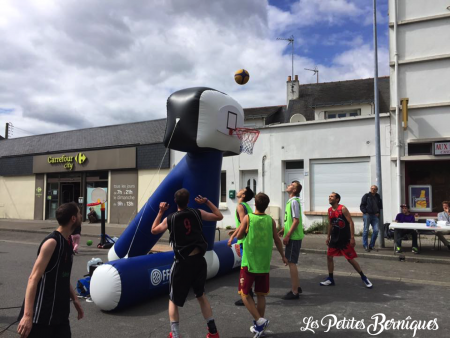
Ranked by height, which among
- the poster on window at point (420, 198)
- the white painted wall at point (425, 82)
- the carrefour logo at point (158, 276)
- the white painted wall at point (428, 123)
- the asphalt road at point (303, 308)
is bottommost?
the asphalt road at point (303, 308)

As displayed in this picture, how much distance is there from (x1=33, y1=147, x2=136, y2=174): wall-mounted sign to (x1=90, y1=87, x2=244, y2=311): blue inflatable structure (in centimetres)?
1261

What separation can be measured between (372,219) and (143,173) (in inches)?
456

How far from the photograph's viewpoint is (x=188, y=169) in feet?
21.3

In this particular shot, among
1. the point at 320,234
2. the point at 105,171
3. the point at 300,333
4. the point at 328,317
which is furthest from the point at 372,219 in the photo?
the point at 105,171

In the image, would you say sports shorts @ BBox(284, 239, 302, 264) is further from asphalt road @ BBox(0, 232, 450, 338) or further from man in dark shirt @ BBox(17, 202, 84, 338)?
man in dark shirt @ BBox(17, 202, 84, 338)

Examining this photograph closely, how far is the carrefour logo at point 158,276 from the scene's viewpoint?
5734 millimetres

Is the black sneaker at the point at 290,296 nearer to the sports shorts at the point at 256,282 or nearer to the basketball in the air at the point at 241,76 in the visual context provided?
the sports shorts at the point at 256,282

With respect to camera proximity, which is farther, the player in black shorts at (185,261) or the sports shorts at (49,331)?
the player in black shorts at (185,261)

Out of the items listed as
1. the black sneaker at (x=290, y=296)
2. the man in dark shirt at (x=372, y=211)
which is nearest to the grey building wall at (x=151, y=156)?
the man in dark shirt at (x=372, y=211)

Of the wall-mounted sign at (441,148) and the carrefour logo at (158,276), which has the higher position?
the wall-mounted sign at (441,148)

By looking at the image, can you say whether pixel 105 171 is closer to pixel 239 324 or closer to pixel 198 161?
pixel 198 161

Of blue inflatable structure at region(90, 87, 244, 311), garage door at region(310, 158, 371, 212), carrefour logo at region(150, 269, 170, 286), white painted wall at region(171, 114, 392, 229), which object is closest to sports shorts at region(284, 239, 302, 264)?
blue inflatable structure at region(90, 87, 244, 311)

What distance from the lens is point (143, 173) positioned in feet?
61.5

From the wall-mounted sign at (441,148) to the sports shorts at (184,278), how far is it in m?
10.9
